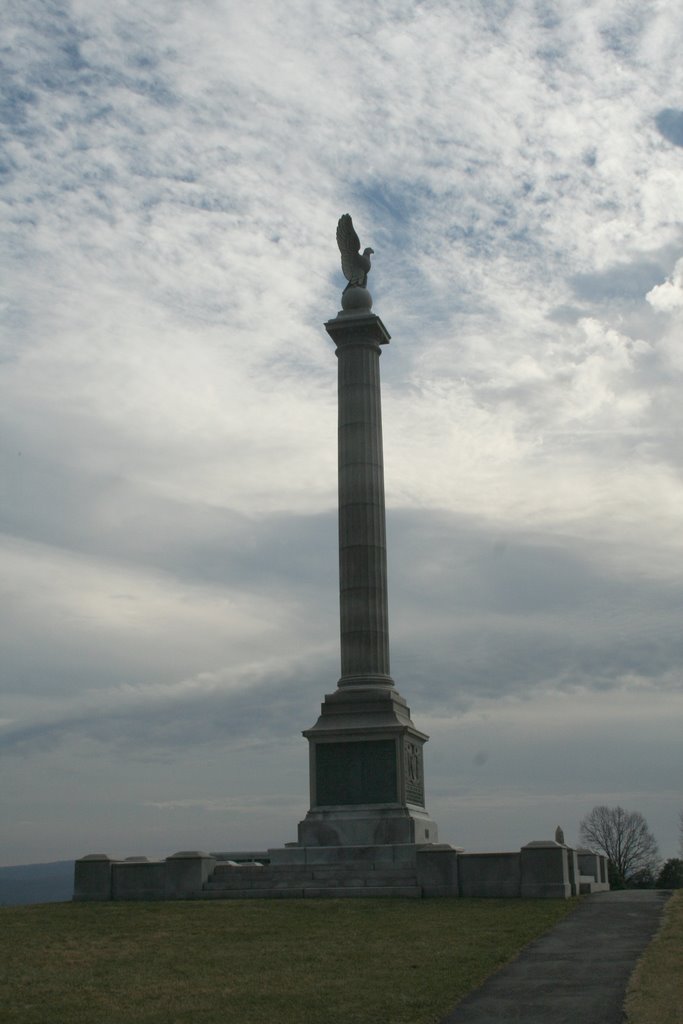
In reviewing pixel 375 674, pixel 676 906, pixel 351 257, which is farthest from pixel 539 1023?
pixel 351 257

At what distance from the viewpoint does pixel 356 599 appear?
35.0 metres

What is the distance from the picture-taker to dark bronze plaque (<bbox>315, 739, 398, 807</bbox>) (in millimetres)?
31688

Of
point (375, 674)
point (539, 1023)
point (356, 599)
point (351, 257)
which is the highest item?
point (351, 257)

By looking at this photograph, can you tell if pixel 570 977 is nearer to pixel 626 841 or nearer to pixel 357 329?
pixel 357 329

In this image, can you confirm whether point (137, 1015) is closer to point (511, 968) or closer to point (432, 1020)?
point (432, 1020)

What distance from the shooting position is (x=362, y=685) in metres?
33.6

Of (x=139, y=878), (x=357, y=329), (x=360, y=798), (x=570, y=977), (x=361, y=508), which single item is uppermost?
(x=357, y=329)

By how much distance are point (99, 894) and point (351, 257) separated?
22.2 m

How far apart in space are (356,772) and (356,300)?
50.1 feet

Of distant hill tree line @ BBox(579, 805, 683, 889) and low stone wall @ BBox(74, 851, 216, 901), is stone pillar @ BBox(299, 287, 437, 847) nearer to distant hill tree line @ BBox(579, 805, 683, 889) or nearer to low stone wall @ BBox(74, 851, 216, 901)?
low stone wall @ BBox(74, 851, 216, 901)

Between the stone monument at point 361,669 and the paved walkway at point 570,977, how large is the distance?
10622 millimetres

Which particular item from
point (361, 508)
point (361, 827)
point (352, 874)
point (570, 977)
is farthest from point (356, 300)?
point (570, 977)

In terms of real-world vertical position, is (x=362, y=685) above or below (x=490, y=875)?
above

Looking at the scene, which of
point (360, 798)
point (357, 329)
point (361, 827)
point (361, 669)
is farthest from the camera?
point (357, 329)
